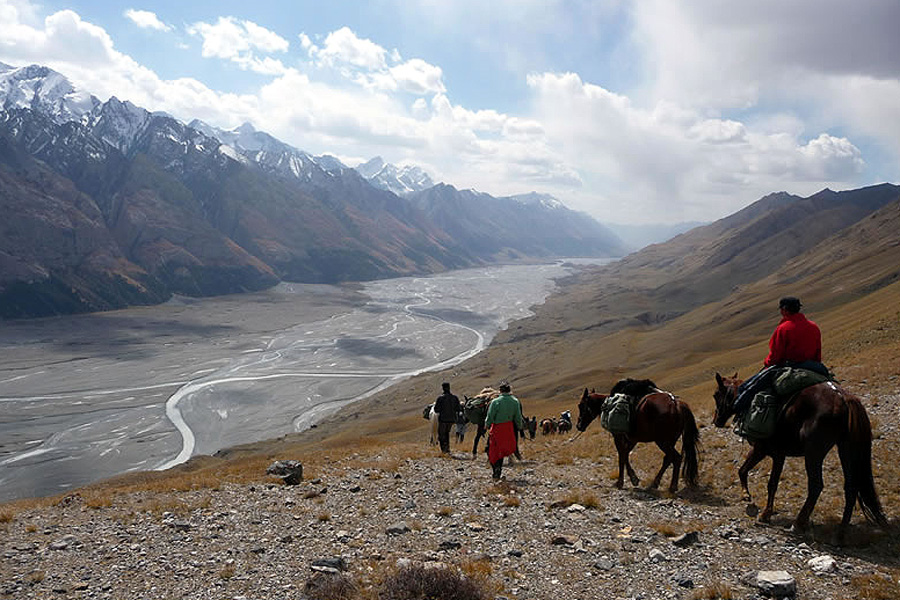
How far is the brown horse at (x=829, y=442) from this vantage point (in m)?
9.28

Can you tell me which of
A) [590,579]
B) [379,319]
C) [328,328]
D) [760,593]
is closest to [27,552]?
[590,579]

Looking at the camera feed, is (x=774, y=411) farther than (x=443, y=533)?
No

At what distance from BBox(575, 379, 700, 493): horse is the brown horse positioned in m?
2.44

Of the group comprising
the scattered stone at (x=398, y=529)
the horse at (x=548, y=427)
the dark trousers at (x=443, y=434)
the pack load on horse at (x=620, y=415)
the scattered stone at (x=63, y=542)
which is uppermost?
the pack load on horse at (x=620, y=415)

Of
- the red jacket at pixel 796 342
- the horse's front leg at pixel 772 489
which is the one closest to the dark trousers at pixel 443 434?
the horse's front leg at pixel 772 489

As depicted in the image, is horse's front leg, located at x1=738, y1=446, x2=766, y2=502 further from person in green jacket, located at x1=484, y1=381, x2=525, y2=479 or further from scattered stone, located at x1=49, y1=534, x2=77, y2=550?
scattered stone, located at x1=49, y1=534, x2=77, y2=550

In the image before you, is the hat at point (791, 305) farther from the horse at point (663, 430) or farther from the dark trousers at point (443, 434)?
the dark trousers at point (443, 434)

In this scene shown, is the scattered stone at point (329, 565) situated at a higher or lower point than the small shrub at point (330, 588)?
lower

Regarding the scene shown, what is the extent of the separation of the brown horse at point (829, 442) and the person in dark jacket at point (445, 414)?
44.0 feet

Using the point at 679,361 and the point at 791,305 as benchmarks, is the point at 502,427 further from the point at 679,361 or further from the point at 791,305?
the point at 679,361

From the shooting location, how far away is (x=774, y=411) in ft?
35.0

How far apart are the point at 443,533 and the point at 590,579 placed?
358 centimetres

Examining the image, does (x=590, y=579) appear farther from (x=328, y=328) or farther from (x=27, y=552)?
(x=328, y=328)

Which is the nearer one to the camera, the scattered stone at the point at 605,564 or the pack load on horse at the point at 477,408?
the scattered stone at the point at 605,564
